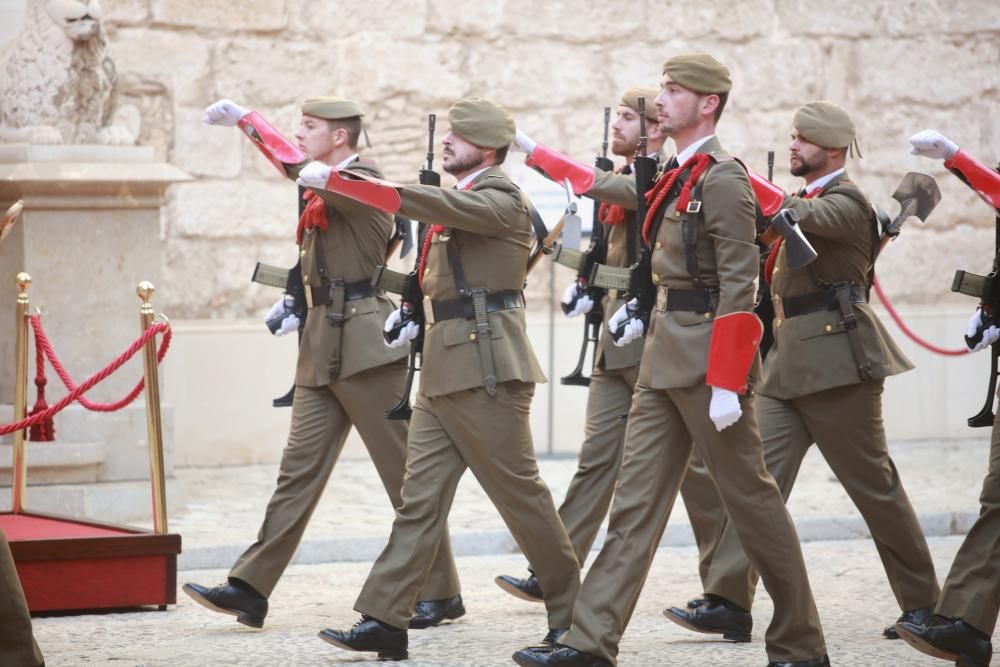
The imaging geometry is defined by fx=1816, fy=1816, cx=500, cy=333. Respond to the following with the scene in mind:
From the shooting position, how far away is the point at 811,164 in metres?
6.42

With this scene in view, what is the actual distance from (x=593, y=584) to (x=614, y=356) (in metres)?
1.47

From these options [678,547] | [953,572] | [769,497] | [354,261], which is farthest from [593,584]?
[678,547]

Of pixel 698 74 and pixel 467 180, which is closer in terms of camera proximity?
pixel 698 74

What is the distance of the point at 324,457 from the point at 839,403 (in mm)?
1826

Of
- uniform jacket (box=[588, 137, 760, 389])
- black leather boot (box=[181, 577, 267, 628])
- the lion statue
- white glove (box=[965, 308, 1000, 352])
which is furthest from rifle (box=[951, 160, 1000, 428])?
the lion statue

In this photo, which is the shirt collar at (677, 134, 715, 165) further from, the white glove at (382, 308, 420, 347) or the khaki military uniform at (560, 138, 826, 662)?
the white glove at (382, 308, 420, 347)

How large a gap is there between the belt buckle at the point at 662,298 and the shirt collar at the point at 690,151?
0.39 metres

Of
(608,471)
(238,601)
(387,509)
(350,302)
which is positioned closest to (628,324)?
(608,471)

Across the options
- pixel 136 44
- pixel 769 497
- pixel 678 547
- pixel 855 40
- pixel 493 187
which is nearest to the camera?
pixel 769 497

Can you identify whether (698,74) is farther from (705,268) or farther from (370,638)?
(370,638)

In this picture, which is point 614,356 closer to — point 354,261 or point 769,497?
point 354,261

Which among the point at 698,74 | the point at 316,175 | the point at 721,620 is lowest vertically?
the point at 721,620

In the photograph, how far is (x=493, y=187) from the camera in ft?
19.7

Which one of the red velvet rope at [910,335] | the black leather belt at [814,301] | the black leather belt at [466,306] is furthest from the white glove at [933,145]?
the red velvet rope at [910,335]
